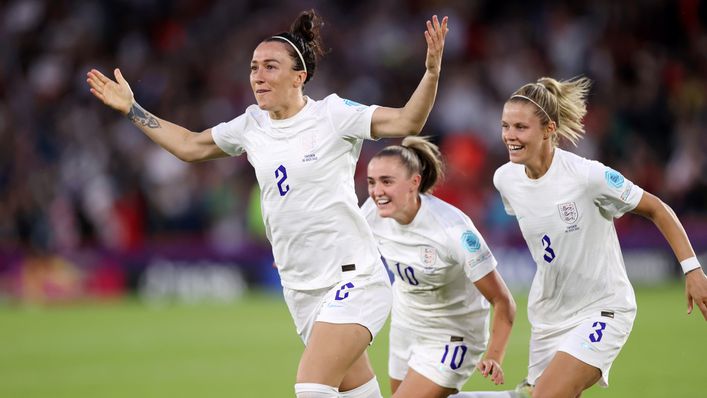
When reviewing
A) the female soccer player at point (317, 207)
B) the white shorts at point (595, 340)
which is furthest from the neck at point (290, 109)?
the white shorts at point (595, 340)

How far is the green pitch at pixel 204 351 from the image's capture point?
10742 millimetres

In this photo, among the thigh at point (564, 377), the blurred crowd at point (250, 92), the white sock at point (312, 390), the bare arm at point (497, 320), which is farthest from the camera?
the blurred crowd at point (250, 92)

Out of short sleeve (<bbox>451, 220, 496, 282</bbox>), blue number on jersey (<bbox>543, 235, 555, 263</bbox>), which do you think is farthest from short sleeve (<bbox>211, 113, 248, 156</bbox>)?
blue number on jersey (<bbox>543, 235, 555, 263</bbox>)

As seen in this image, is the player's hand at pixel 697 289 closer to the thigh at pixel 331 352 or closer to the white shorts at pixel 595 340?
the white shorts at pixel 595 340

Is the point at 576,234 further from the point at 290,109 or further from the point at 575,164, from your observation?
the point at 290,109

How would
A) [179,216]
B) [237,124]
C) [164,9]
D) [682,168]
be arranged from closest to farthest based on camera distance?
[237,124] < [682,168] < [179,216] < [164,9]

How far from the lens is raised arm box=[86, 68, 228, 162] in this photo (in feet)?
22.9

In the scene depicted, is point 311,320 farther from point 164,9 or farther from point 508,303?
point 164,9

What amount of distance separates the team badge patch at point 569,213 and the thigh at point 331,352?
1.45 m

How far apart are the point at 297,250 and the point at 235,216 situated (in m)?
12.7

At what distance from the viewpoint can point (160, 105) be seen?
2038cm

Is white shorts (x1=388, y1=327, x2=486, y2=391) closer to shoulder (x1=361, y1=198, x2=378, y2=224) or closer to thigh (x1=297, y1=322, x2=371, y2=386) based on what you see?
shoulder (x1=361, y1=198, x2=378, y2=224)

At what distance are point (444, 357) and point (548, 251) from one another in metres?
1.06

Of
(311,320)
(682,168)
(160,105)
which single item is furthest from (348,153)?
(160,105)
